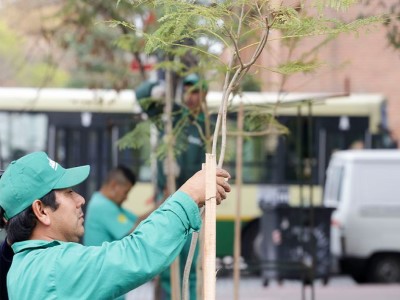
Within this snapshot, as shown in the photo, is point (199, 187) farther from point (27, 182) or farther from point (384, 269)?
point (384, 269)

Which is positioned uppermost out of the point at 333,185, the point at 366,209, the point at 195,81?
the point at 195,81

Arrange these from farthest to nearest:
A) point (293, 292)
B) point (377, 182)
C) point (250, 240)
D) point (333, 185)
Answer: point (250, 240)
point (333, 185)
point (377, 182)
point (293, 292)

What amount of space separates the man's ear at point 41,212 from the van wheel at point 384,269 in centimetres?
1304

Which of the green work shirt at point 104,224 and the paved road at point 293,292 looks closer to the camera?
the green work shirt at point 104,224

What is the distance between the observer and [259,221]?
17000mm

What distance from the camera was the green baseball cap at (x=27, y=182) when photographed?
3.53 m

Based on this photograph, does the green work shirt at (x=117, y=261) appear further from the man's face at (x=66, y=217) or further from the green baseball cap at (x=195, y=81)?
the green baseball cap at (x=195, y=81)

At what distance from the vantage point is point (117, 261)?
3.28 meters

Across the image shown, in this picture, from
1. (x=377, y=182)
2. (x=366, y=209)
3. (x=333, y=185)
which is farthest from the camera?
(x=333, y=185)

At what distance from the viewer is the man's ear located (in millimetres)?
3549

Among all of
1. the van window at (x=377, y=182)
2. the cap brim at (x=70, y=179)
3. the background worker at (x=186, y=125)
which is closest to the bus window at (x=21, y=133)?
the van window at (x=377, y=182)

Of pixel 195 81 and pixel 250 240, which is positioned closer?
pixel 195 81

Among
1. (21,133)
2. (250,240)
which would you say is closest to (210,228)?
(250,240)

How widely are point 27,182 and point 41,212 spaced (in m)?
0.11
